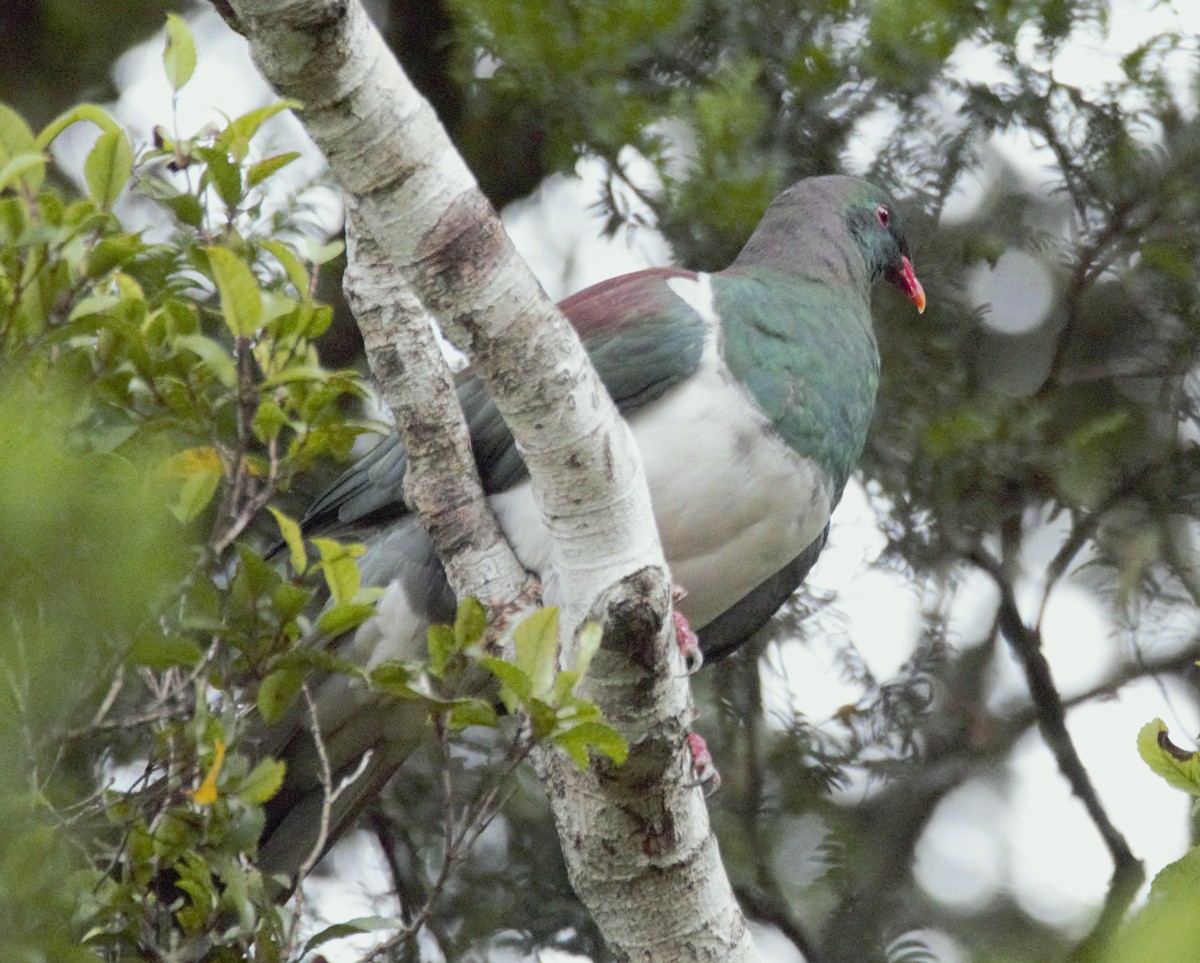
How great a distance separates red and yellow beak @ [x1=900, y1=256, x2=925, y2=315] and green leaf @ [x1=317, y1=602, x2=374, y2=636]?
5.81 feet

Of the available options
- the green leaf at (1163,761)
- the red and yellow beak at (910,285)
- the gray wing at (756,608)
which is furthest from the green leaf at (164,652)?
the red and yellow beak at (910,285)

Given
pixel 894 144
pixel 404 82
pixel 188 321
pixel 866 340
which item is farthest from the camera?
pixel 894 144

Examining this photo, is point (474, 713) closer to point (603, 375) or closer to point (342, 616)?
point (342, 616)

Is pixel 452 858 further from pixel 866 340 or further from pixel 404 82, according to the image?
pixel 866 340

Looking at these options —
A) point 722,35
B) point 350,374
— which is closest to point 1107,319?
point 722,35

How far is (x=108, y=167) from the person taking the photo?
176 centimetres

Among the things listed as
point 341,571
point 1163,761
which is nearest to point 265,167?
point 341,571

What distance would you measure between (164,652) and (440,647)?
0.30 m

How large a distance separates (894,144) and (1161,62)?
0.55 metres

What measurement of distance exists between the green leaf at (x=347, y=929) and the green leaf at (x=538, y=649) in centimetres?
37

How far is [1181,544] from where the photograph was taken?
132 inches

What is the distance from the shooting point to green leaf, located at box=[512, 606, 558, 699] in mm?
1729

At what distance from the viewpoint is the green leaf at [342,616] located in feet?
5.93

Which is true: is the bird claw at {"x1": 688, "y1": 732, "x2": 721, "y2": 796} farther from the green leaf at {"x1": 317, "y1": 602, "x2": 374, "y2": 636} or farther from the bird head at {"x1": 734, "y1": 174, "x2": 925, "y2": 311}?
the bird head at {"x1": 734, "y1": 174, "x2": 925, "y2": 311}
